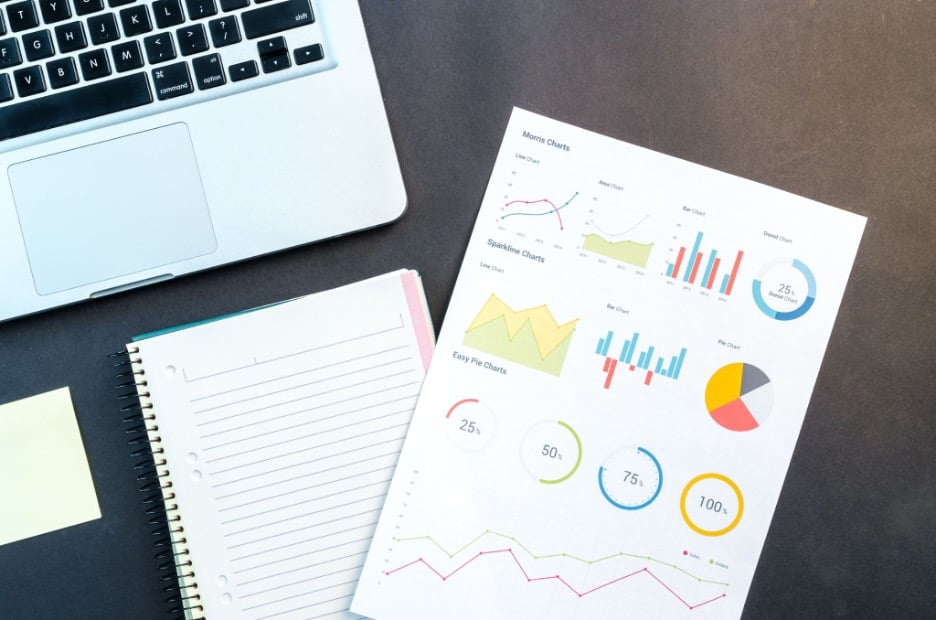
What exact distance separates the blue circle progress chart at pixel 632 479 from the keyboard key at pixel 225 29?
41cm

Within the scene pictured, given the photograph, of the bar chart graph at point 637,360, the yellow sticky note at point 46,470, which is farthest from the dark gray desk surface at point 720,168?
the bar chart graph at point 637,360

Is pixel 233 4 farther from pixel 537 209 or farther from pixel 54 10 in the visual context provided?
pixel 537 209

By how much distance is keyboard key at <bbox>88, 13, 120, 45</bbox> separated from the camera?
1.69 ft

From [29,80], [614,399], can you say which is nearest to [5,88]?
[29,80]

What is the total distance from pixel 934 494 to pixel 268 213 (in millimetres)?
540

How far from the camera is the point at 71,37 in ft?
1.69

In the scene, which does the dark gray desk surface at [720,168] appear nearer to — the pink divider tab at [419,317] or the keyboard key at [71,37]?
the pink divider tab at [419,317]

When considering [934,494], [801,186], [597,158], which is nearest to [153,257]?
[597,158]

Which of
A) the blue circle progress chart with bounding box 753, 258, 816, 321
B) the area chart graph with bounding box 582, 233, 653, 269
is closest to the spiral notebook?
the area chart graph with bounding box 582, 233, 653, 269

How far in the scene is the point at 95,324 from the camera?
1.85 ft

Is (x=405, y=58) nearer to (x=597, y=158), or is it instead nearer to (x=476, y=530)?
(x=597, y=158)

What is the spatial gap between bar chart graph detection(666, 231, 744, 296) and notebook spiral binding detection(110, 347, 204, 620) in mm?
407

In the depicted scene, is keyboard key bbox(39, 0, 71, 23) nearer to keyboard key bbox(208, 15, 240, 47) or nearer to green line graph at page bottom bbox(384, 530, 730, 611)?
keyboard key bbox(208, 15, 240, 47)

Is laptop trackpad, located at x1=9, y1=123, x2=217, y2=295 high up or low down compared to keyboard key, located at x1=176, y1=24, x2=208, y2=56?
down
